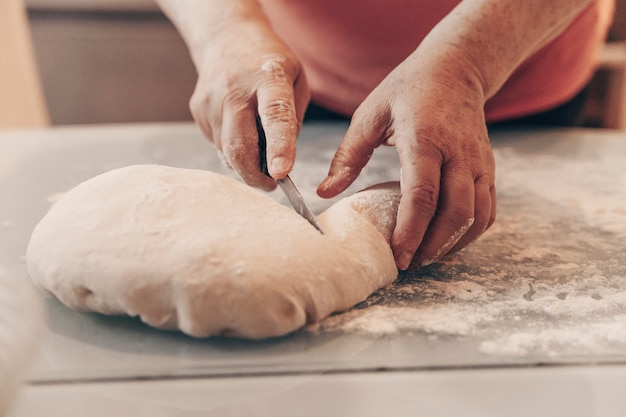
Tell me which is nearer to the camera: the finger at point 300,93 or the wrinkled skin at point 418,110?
the wrinkled skin at point 418,110

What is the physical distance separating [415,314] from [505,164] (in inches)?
27.0

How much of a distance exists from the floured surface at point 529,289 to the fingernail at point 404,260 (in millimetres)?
26

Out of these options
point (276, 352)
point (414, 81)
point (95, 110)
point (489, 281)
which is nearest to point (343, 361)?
point (276, 352)

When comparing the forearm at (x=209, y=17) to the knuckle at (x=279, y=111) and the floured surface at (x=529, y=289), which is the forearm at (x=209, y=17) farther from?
the floured surface at (x=529, y=289)

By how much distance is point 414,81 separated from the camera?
2.65 feet

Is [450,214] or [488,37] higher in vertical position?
[488,37]

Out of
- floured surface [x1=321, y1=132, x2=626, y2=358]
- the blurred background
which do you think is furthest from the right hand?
the blurred background

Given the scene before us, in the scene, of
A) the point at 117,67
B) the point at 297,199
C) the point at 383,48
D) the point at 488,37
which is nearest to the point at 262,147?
the point at 297,199

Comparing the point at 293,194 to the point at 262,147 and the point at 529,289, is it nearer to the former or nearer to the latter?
the point at 262,147

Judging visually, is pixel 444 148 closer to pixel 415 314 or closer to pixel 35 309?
pixel 415 314

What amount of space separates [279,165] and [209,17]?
1.46ft

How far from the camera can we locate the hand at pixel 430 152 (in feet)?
2.39

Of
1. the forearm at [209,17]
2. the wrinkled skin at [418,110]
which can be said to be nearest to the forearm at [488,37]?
the wrinkled skin at [418,110]

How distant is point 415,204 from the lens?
0.72 meters
